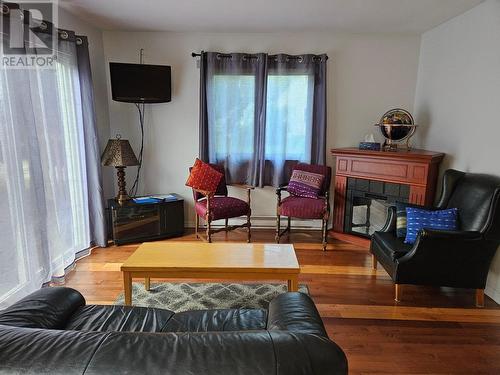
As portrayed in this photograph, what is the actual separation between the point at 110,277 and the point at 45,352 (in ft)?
7.53

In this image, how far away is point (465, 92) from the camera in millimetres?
3129

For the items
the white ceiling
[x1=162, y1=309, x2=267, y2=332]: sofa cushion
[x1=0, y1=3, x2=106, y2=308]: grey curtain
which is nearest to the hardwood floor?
[x1=0, y1=3, x2=106, y2=308]: grey curtain

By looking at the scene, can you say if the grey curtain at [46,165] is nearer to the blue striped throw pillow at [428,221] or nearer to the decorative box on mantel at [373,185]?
the decorative box on mantel at [373,185]

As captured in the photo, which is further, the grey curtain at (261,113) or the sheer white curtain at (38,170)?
the grey curtain at (261,113)

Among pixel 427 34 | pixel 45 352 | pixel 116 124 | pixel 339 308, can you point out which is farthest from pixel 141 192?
pixel 427 34

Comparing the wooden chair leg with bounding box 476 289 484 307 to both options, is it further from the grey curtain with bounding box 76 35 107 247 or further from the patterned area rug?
the grey curtain with bounding box 76 35 107 247

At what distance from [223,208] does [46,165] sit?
1779 millimetres

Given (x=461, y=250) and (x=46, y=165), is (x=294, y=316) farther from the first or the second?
(x=46, y=165)

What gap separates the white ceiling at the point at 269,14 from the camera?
2963 millimetres

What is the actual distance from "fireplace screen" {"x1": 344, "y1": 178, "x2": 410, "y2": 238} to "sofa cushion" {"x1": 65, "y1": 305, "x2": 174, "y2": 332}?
2823mm

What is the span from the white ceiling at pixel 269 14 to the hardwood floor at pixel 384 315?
251 centimetres

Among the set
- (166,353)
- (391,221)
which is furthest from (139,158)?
(166,353)

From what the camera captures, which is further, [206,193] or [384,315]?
[206,193]

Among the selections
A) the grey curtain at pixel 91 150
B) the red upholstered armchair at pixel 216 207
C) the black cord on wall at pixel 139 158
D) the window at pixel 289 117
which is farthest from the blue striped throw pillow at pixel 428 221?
the black cord on wall at pixel 139 158
